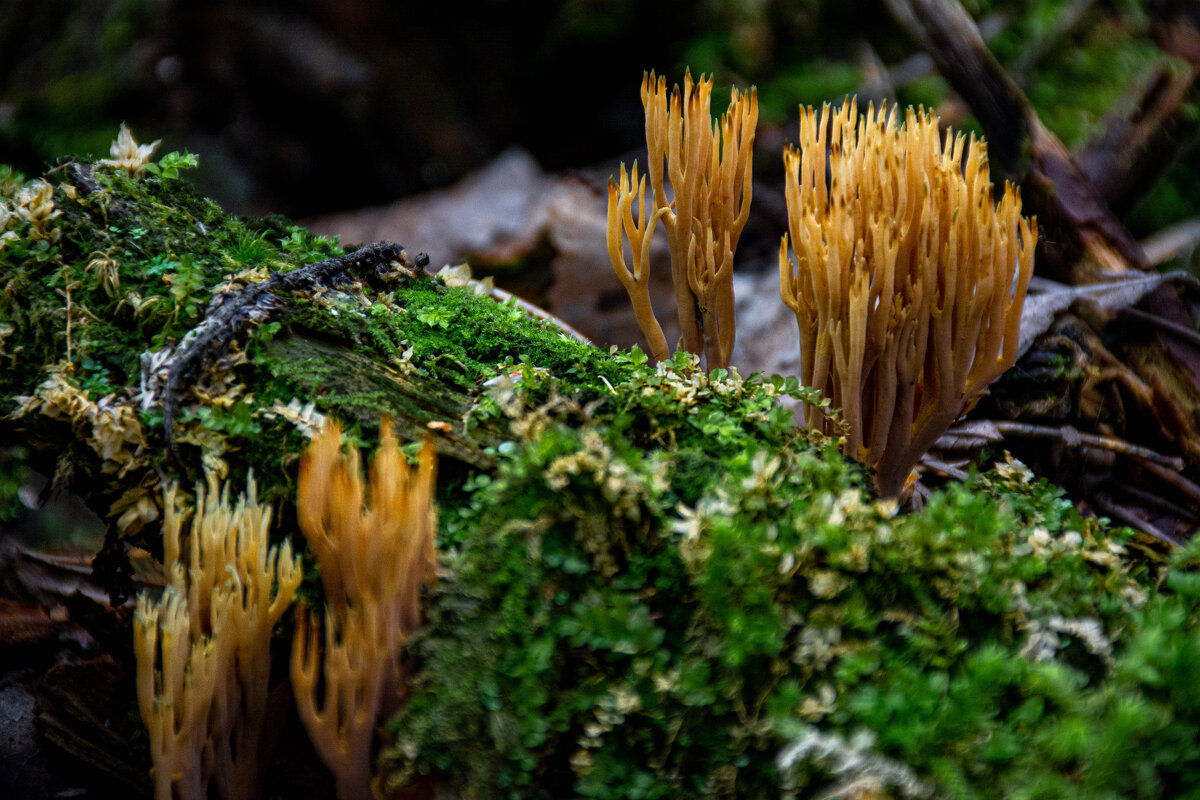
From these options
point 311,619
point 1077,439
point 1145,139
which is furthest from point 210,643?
point 1145,139

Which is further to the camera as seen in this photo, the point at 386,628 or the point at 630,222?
the point at 630,222

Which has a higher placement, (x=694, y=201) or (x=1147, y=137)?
(x=1147, y=137)

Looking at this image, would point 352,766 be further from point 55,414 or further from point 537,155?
point 537,155

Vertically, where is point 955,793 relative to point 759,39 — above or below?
below

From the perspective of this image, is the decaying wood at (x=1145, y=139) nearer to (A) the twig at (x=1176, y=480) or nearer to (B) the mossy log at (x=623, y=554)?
(A) the twig at (x=1176, y=480)

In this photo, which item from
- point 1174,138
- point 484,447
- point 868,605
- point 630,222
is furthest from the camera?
point 1174,138

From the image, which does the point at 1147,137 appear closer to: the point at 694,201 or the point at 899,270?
the point at 899,270


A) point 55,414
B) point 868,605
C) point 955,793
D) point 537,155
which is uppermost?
point 537,155

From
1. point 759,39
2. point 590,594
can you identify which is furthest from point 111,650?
point 759,39
